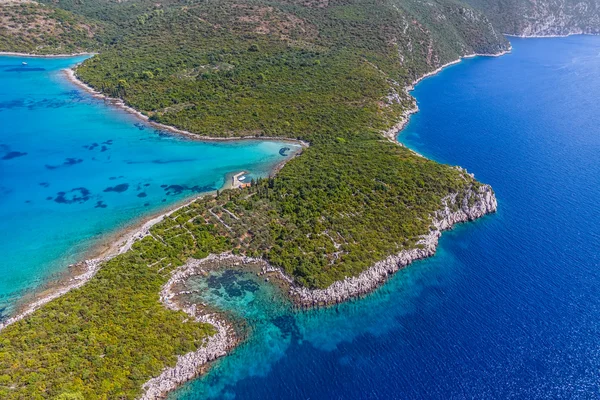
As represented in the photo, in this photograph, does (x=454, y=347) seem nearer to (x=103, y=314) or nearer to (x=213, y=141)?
(x=103, y=314)

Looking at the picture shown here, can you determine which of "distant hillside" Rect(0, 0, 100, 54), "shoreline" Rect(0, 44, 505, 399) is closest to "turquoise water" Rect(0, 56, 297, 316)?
"shoreline" Rect(0, 44, 505, 399)

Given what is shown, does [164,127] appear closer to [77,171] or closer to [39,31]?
[77,171]

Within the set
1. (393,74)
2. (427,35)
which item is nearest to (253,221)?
(393,74)

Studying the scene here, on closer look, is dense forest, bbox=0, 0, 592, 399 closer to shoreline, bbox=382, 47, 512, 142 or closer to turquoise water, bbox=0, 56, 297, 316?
shoreline, bbox=382, 47, 512, 142

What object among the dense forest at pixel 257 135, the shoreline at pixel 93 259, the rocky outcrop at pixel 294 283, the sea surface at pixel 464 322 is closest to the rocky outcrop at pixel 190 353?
the rocky outcrop at pixel 294 283

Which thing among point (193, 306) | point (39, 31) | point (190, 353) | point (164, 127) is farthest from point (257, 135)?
point (39, 31)
